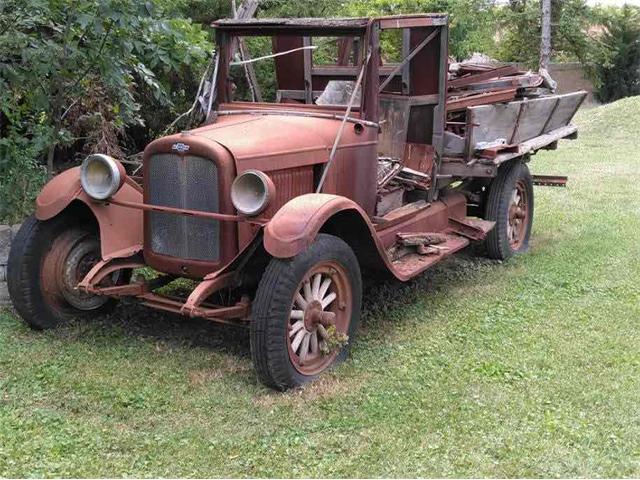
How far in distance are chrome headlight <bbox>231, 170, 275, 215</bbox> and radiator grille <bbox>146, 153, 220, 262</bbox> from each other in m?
0.23

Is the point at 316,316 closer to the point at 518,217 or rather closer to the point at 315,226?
the point at 315,226

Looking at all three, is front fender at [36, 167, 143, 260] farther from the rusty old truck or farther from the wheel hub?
the wheel hub

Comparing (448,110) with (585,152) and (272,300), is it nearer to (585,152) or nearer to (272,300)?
(272,300)

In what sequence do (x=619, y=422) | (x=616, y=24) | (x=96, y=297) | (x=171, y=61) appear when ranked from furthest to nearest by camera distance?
(x=616, y=24)
(x=171, y=61)
(x=96, y=297)
(x=619, y=422)

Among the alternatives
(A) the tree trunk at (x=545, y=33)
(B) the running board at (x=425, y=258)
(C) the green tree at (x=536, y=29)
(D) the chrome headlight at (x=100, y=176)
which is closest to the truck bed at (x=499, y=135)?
(B) the running board at (x=425, y=258)

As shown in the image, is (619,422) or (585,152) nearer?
(619,422)

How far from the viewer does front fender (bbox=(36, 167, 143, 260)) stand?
4777 mm

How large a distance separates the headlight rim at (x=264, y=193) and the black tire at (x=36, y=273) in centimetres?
144

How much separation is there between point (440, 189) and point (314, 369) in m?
2.57

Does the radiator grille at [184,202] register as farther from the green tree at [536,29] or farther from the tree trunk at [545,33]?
the green tree at [536,29]

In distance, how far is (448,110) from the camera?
6094 mm

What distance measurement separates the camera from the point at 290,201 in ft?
14.0

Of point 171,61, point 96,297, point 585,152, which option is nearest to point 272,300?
point 96,297

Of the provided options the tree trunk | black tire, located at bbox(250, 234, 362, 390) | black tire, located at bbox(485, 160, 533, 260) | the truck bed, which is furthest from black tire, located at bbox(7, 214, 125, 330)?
the tree trunk
